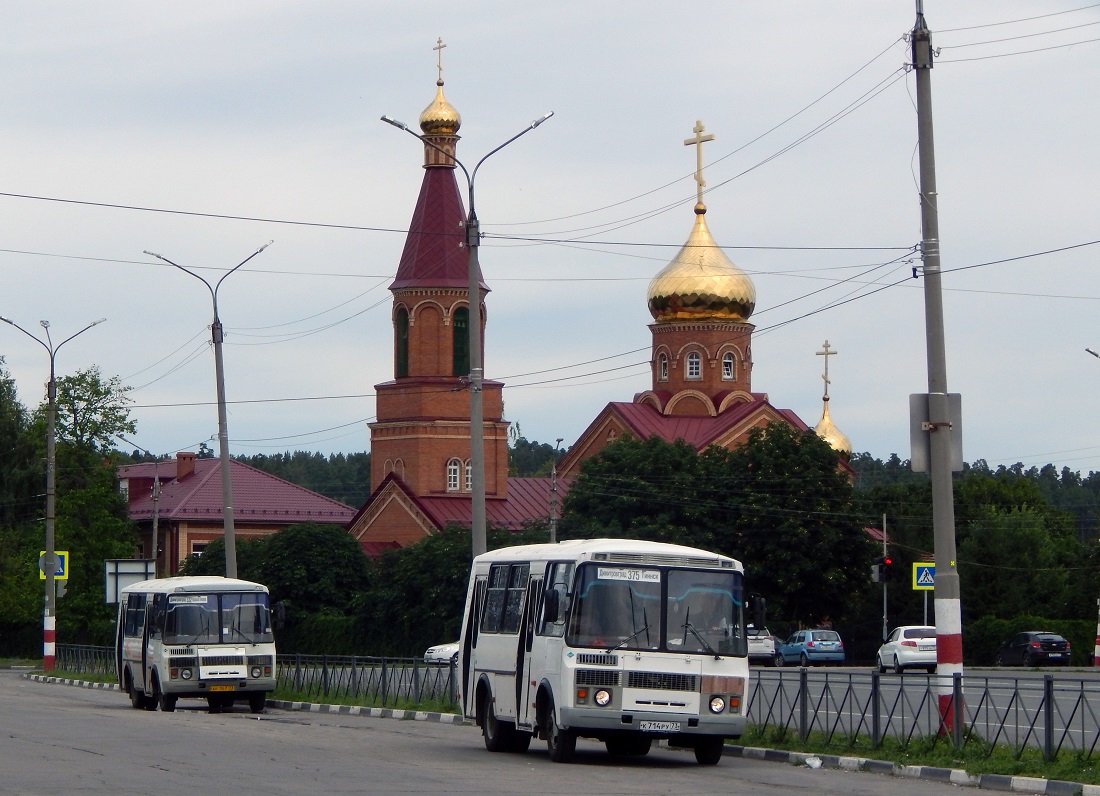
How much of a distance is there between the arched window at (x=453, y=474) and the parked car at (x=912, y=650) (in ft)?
85.2

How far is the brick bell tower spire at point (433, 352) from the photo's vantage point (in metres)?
65.5

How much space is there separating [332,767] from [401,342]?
168ft

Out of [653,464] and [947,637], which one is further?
[653,464]

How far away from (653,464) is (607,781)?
4395cm

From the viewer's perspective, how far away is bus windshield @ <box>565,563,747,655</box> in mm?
17688

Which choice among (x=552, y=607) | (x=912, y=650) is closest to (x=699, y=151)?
(x=912, y=650)

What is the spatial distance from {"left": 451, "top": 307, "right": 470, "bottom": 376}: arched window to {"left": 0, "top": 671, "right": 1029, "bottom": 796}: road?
1654 inches

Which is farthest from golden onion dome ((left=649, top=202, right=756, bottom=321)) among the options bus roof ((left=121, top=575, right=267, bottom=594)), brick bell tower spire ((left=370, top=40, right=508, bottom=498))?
bus roof ((left=121, top=575, right=267, bottom=594))

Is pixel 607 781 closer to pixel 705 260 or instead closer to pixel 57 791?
pixel 57 791

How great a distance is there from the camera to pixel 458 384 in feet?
214

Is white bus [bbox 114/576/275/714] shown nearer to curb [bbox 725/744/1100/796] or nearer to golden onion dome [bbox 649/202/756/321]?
curb [bbox 725/744/1100/796]

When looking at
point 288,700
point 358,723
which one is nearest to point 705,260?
point 288,700

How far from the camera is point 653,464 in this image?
196 feet

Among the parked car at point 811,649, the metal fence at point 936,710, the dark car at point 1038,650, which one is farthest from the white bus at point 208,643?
the dark car at point 1038,650
